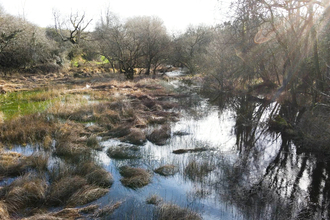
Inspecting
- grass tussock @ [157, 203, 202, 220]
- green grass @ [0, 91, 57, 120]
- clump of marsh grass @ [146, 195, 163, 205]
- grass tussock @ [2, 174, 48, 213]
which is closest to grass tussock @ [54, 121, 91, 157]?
grass tussock @ [2, 174, 48, 213]

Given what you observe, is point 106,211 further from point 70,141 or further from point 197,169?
point 70,141

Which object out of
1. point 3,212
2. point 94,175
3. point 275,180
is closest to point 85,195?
point 94,175

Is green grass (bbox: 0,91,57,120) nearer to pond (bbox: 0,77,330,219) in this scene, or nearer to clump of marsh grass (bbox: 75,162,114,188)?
pond (bbox: 0,77,330,219)

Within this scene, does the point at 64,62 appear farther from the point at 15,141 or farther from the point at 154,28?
the point at 15,141

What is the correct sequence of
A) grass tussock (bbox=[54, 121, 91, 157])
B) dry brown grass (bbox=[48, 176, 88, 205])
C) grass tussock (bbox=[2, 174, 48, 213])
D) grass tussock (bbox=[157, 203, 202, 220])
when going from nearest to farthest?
grass tussock (bbox=[157, 203, 202, 220]), grass tussock (bbox=[2, 174, 48, 213]), dry brown grass (bbox=[48, 176, 88, 205]), grass tussock (bbox=[54, 121, 91, 157])

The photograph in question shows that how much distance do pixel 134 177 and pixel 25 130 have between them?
534 cm

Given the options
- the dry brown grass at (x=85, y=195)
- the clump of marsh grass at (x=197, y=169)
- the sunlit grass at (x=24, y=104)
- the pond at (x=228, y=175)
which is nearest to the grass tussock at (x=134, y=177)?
the pond at (x=228, y=175)

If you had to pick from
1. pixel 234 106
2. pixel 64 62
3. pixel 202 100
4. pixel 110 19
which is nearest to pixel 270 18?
pixel 234 106

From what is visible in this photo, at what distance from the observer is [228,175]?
20.9 ft

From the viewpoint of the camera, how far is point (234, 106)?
15.3 m

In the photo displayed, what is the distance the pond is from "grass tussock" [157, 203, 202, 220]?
0.23 metres

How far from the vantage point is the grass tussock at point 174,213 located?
181 inches

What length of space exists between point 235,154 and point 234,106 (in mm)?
7892

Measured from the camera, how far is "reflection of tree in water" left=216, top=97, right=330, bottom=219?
16.3ft
